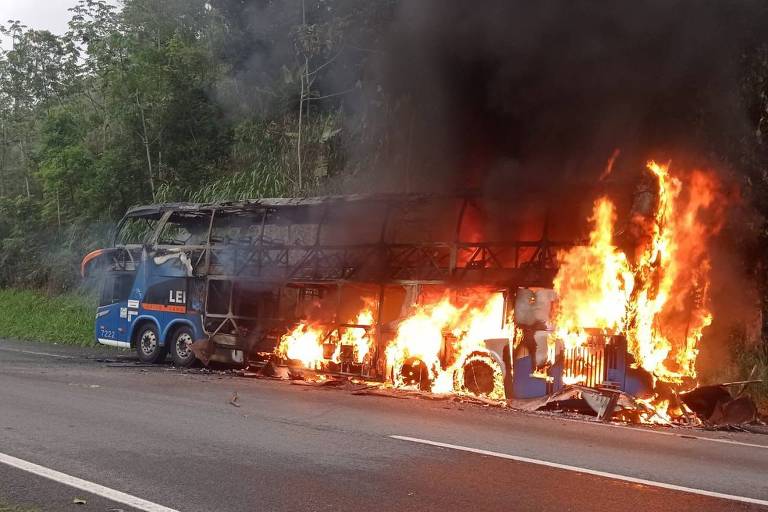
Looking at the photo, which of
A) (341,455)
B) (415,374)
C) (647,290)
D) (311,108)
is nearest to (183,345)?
(415,374)

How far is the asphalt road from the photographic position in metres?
4.93

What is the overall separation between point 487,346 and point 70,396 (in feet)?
18.0

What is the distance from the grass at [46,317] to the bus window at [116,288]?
14.4 ft

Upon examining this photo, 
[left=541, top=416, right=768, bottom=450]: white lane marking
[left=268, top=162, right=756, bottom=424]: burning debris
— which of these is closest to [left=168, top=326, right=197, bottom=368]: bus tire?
[left=268, top=162, right=756, bottom=424]: burning debris

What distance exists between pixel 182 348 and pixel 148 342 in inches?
43.3

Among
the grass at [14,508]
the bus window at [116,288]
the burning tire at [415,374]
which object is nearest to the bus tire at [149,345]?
the bus window at [116,288]

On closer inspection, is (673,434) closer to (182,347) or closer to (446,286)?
(446,286)

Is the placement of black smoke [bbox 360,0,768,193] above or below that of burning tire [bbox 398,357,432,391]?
above

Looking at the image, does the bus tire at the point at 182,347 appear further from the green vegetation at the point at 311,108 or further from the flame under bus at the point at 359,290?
the green vegetation at the point at 311,108

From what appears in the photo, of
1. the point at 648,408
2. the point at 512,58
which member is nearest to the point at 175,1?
the point at 512,58

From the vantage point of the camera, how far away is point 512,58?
13461 mm

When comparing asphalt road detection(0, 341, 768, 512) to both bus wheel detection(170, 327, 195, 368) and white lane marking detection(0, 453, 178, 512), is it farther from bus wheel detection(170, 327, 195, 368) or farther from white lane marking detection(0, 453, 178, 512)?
bus wheel detection(170, 327, 195, 368)

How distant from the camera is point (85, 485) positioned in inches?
201

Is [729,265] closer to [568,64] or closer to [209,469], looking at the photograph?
[568,64]
